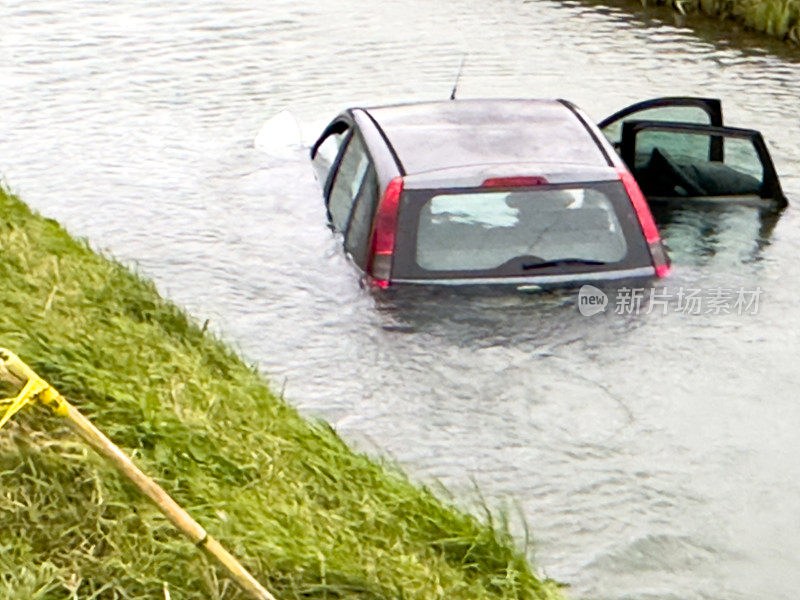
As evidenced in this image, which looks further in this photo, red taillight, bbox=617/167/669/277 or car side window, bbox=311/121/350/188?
car side window, bbox=311/121/350/188

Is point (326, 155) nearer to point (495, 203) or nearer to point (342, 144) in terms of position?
point (342, 144)

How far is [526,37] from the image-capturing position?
21.2 meters

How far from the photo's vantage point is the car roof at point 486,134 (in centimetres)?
1019

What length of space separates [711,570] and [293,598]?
2352 millimetres

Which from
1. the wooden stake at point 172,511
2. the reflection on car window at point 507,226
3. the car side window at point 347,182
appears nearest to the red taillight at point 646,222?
the reflection on car window at point 507,226

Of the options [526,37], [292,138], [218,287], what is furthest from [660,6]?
[218,287]

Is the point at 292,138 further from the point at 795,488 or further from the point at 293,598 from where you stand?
the point at 293,598

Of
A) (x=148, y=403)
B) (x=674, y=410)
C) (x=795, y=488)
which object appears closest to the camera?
(x=148, y=403)

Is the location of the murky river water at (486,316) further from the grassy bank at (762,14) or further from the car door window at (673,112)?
the grassy bank at (762,14)

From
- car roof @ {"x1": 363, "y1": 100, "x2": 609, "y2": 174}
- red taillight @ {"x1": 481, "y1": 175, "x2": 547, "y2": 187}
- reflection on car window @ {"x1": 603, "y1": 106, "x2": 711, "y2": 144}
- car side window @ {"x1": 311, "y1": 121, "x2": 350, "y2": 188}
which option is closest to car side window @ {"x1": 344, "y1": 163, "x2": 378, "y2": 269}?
car roof @ {"x1": 363, "y1": 100, "x2": 609, "y2": 174}

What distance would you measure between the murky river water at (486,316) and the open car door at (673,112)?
2.45 feet

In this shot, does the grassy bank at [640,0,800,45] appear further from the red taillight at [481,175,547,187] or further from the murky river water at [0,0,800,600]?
the red taillight at [481,175,547,187]

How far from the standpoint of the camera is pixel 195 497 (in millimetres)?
6883

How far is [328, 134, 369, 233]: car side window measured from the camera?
1106 centimetres
